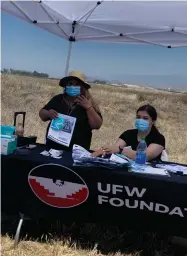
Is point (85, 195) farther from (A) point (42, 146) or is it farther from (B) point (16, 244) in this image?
(A) point (42, 146)

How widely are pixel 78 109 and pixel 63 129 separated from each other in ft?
0.83

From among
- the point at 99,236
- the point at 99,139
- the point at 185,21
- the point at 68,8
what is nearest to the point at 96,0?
the point at 68,8

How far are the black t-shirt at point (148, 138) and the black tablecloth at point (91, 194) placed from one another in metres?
0.68

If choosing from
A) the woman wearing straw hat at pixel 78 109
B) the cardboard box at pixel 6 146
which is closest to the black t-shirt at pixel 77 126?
the woman wearing straw hat at pixel 78 109

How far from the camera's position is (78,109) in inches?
148

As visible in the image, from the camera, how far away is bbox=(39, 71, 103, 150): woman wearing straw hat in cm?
371

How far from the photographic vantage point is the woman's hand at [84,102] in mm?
3689

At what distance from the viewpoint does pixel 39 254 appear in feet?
9.77

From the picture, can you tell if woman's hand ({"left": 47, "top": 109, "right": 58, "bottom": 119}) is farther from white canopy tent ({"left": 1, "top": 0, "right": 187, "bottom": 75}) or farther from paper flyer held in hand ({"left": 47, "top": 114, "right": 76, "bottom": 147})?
white canopy tent ({"left": 1, "top": 0, "right": 187, "bottom": 75})

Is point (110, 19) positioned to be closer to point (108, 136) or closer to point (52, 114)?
point (52, 114)

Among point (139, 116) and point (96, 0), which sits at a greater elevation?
point (96, 0)

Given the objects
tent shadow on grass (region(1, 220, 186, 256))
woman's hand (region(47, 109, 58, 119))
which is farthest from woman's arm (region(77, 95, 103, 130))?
tent shadow on grass (region(1, 220, 186, 256))

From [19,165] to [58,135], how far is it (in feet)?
2.80

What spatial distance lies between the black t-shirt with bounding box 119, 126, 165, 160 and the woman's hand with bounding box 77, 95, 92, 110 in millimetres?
455
